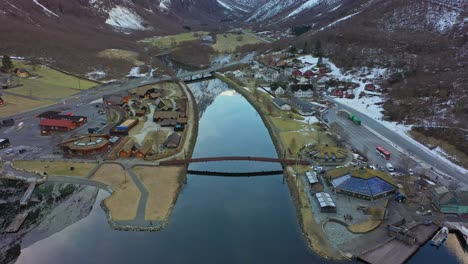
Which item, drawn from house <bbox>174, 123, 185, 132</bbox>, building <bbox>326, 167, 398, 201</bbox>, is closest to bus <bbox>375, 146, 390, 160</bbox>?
building <bbox>326, 167, 398, 201</bbox>

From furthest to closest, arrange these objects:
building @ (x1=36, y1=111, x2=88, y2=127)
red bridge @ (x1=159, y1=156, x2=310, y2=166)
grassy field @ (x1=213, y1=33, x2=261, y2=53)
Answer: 1. grassy field @ (x1=213, y1=33, x2=261, y2=53)
2. building @ (x1=36, y1=111, x2=88, y2=127)
3. red bridge @ (x1=159, y1=156, x2=310, y2=166)

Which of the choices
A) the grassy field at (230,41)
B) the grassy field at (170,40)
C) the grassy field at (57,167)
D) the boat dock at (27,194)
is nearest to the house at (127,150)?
the grassy field at (57,167)

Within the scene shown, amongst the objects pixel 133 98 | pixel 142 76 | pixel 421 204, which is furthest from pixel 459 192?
pixel 142 76

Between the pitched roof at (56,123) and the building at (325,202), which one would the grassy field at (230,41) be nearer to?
the pitched roof at (56,123)

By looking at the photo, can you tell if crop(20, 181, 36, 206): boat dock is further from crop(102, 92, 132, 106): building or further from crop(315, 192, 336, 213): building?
crop(315, 192, 336, 213): building

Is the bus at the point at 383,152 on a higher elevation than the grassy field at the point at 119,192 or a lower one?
higher

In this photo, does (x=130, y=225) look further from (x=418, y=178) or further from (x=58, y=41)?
(x=58, y=41)
